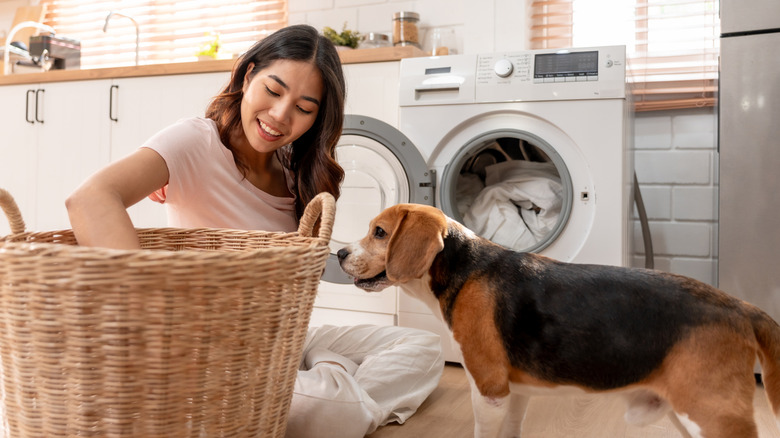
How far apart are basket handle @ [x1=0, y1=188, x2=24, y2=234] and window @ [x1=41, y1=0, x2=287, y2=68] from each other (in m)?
2.46

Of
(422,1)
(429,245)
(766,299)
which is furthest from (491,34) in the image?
(429,245)

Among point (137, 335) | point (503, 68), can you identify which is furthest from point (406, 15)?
point (137, 335)

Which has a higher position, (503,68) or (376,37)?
(376,37)

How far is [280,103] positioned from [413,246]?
0.47 m

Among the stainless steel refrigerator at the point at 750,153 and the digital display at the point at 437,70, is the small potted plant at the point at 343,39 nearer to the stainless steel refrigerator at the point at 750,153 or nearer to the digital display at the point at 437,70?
the digital display at the point at 437,70

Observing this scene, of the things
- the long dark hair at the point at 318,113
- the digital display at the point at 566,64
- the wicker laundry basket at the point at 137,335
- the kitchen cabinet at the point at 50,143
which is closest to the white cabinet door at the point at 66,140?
the kitchen cabinet at the point at 50,143

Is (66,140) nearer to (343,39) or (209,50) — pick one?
(209,50)

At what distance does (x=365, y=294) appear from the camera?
2396 mm

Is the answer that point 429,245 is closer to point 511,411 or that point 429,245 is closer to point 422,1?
point 511,411

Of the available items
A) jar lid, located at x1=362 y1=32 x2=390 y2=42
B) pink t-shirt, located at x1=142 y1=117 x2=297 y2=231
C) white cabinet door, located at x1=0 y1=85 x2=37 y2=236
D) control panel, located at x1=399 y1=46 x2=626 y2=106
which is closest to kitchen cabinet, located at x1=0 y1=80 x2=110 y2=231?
white cabinet door, located at x1=0 y1=85 x2=37 y2=236

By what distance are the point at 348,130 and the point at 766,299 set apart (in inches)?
56.1

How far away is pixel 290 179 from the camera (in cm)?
176

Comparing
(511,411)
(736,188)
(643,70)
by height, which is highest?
(643,70)

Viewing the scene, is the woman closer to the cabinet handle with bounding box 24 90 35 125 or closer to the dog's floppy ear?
the dog's floppy ear
